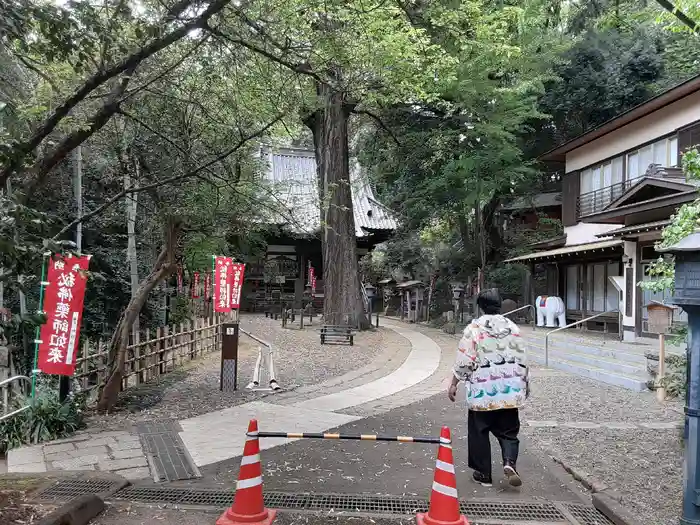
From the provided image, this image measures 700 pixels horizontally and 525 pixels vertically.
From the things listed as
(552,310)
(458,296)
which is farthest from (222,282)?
(458,296)

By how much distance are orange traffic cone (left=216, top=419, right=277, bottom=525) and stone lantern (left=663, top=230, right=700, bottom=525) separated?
2.92 metres

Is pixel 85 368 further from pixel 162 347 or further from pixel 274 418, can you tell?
pixel 274 418

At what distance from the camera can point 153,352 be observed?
33.8 ft

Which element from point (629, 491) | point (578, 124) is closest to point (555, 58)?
point (578, 124)

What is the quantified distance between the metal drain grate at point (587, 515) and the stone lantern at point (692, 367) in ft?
2.08

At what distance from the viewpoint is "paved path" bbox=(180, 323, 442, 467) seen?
19.6ft

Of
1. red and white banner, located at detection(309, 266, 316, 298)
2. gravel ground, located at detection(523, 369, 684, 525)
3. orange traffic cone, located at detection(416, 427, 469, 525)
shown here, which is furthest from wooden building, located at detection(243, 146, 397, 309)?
orange traffic cone, located at detection(416, 427, 469, 525)

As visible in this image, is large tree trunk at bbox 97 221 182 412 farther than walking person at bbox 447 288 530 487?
Yes

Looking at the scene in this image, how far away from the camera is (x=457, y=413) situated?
792cm

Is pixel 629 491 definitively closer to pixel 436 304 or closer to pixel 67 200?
pixel 67 200

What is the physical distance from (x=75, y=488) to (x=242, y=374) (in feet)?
20.8

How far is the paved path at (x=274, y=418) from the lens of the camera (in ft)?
19.6

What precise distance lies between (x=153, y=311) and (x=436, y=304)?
16.4 m

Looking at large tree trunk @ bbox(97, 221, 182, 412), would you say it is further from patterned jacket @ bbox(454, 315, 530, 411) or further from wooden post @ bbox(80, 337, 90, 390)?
patterned jacket @ bbox(454, 315, 530, 411)
